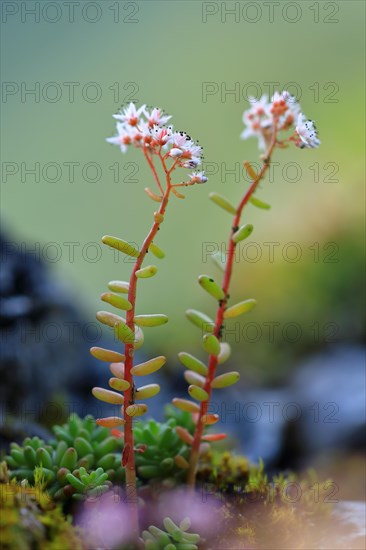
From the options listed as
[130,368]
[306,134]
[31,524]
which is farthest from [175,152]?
[31,524]

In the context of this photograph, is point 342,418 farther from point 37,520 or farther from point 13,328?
point 37,520

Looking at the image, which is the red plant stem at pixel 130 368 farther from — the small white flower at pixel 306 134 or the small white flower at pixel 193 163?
the small white flower at pixel 306 134

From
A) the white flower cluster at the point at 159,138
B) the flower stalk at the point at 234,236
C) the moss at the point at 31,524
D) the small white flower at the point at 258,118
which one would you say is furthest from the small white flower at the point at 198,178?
the moss at the point at 31,524

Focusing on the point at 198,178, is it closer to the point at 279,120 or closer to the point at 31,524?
the point at 279,120

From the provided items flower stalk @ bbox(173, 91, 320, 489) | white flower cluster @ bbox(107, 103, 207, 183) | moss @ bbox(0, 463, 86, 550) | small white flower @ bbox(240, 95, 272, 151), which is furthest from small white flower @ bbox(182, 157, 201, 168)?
moss @ bbox(0, 463, 86, 550)

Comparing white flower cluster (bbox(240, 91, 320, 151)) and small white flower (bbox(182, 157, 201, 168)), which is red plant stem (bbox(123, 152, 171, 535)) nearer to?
small white flower (bbox(182, 157, 201, 168))

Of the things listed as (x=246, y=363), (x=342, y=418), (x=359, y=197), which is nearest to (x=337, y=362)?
(x=246, y=363)
